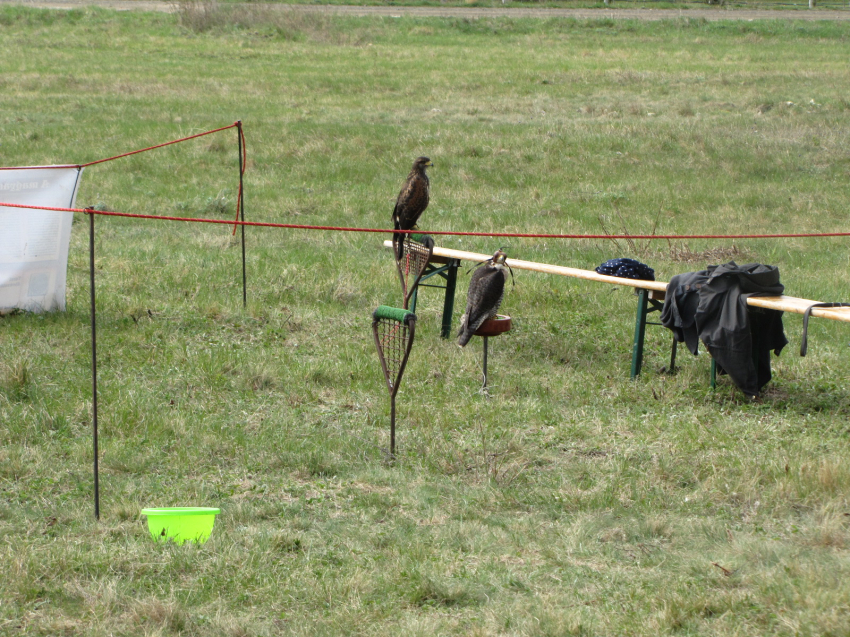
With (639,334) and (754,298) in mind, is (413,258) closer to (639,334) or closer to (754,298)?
(639,334)

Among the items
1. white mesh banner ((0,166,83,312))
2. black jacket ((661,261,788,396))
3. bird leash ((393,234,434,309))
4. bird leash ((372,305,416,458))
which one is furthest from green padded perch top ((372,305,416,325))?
Answer: white mesh banner ((0,166,83,312))

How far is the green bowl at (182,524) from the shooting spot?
4.69 meters

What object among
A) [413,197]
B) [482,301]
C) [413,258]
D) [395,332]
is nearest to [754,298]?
[482,301]

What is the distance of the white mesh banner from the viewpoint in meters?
8.05

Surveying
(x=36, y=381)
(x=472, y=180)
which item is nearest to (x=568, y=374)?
(x=36, y=381)

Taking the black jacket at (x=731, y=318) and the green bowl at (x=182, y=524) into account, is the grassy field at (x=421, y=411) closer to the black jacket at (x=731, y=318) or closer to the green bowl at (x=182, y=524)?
the green bowl at (x=182, y=524)

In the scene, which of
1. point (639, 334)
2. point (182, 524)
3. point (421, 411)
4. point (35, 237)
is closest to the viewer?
point (182, 524)

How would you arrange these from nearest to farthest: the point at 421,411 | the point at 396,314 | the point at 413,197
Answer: the point at 396,314 → the point at 421,411 → the point at 413,197

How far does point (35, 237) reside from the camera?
8289 mm

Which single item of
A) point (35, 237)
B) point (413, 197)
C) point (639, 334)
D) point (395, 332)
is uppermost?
point (413, 197)

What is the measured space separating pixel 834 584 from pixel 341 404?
364 cm

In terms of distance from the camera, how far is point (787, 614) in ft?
12.7

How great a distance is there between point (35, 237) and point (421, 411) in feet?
12.9

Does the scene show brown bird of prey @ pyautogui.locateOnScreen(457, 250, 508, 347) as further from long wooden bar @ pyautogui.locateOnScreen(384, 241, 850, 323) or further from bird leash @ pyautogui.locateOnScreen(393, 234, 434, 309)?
long wooden bar @ pyautogui.locateOnScreen(384, 241, 850, 323)
